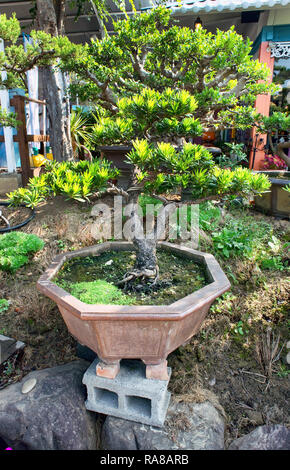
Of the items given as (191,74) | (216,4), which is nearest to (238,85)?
(191,74)

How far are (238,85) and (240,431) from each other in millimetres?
2409

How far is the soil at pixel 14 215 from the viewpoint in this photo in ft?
10.6

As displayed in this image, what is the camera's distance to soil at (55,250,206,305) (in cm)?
176

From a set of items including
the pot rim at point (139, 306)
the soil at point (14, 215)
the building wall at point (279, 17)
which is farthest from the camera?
the building wall at point (279, 17)

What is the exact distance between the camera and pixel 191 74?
6.76ft

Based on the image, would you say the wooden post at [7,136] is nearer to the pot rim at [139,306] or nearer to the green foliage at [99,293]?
the pot rim at [139,306]

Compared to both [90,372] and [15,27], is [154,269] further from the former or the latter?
[15,27]

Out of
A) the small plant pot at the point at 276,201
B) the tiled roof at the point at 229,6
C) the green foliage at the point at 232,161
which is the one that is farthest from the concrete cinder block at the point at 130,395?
the tiled roof at the point at 229,6

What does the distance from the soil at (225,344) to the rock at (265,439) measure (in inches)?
2.8

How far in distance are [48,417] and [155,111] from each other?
5.63 feet

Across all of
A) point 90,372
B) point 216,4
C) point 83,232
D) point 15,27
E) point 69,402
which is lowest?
point 69,402

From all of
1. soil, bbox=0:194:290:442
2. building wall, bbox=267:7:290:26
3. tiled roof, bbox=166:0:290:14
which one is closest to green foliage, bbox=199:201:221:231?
soil, bbox=0:194:290:442

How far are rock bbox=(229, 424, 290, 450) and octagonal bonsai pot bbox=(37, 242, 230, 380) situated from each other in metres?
0.55
